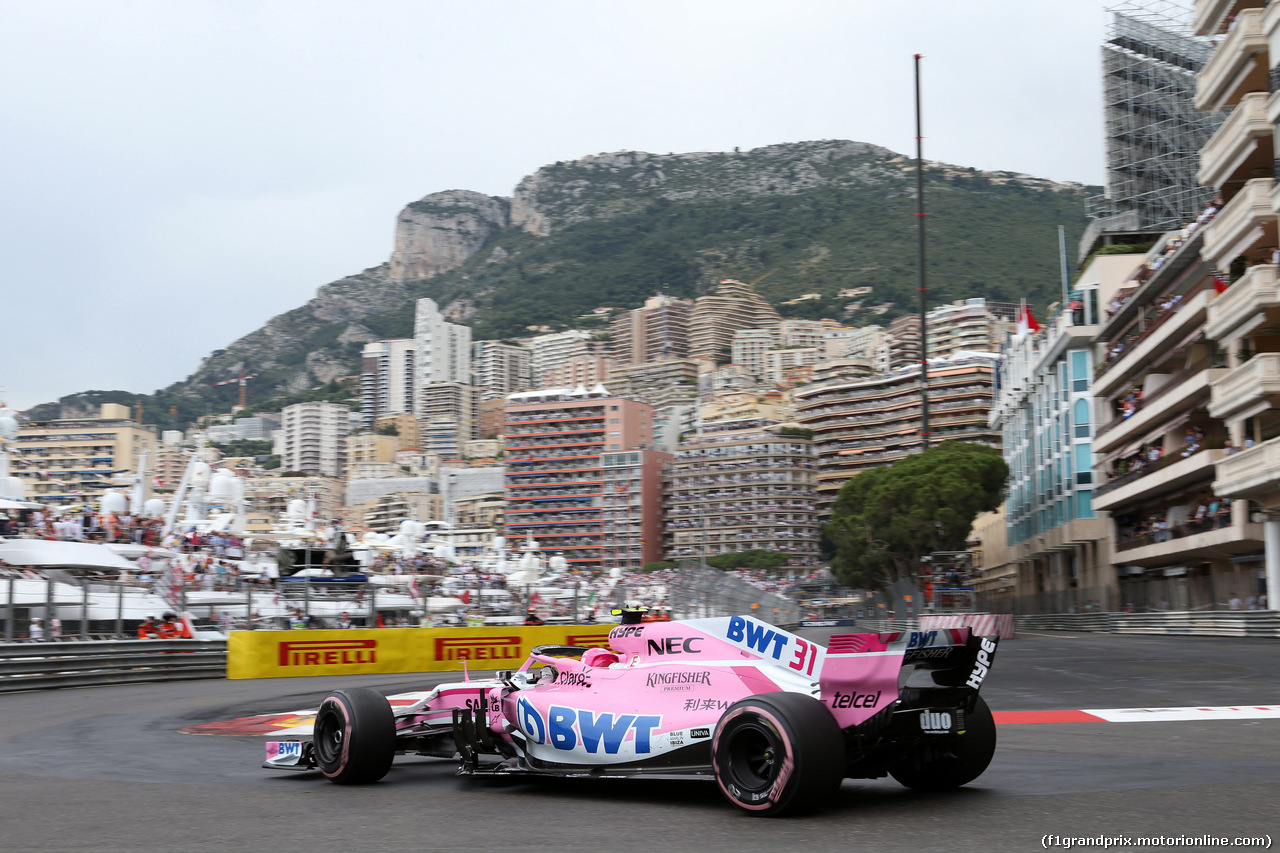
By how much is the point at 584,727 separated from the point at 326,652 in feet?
58.4

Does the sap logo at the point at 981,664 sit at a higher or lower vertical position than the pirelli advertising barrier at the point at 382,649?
higher

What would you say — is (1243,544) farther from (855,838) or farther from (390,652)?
(855,838)

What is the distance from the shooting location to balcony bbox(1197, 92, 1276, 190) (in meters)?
34.8

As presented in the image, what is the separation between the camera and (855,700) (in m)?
6.96

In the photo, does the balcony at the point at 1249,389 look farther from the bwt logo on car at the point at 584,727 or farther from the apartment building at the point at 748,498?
the apartment building at the point at 748,498

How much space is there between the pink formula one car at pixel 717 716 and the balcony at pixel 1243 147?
107 feet

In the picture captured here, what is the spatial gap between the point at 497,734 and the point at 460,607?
69.1ft

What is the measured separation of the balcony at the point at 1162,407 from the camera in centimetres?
4428

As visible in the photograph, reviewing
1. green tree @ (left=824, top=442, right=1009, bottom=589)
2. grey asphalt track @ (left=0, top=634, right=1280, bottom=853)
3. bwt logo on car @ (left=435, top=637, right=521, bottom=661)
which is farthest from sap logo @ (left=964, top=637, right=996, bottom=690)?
green tree @ (left=824, top=442, right=1009, bottom=589)

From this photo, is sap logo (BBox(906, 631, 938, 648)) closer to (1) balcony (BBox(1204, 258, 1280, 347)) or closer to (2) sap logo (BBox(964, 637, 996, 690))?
(2) sap logo (BBox(964, 637, 996, 690))

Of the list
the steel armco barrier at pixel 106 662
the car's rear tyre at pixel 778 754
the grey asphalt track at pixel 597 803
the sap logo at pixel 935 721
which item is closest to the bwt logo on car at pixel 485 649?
the steel armco barrier at pixel 106 662

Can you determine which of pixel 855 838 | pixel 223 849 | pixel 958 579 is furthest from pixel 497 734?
pixel 958 579

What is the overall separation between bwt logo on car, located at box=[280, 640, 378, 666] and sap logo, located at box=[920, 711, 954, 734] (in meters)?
19.2

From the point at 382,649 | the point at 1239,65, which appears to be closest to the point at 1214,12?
the point at 1239,65
